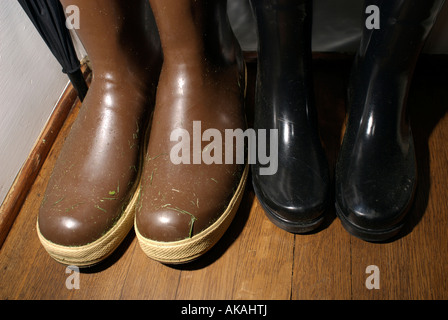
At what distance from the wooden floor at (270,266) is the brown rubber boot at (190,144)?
54mm

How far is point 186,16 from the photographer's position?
0.69 metres

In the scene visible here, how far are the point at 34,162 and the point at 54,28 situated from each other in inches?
11.9

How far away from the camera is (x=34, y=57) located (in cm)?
99

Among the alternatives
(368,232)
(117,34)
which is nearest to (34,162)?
(117,34)

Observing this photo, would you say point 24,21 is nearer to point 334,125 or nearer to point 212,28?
point 212,28

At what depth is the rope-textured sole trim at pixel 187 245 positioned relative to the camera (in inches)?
28.8

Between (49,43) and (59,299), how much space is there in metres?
0.50

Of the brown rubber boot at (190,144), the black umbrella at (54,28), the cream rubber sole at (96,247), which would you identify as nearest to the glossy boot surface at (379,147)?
the brown rubber boot at (190,144)

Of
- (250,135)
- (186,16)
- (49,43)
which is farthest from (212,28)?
(49,43)

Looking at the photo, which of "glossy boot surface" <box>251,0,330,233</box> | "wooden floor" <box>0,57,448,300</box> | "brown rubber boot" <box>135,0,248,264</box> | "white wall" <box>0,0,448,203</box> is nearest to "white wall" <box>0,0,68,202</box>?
"white wall" <box>0,0,448,203</box>

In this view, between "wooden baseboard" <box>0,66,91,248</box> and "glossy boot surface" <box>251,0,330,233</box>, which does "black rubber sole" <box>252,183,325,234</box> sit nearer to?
"glossy boot surface" <box>251,0,330,233</box>

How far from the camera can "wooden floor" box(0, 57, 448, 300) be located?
74 centimetres

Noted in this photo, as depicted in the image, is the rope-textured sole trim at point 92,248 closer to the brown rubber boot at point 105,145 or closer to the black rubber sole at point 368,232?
the brown rubber boot at point 105,145

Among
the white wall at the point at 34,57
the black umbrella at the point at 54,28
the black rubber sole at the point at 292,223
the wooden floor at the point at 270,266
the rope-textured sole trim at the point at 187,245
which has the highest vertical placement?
the black umbrella at the point at 54,28
